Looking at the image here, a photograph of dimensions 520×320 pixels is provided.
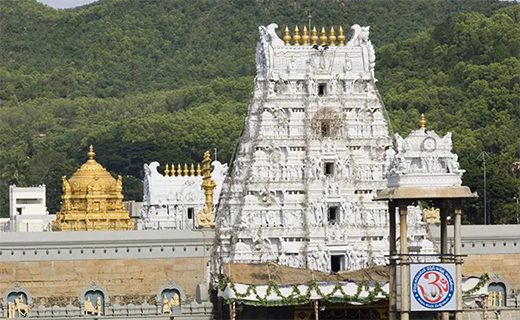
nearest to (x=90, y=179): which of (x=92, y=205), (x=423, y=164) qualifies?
(x=92, y=205)

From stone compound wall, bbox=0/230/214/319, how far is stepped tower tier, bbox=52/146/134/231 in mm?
18863

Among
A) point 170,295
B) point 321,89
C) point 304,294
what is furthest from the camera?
point 170,295

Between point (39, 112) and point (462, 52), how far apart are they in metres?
46.9

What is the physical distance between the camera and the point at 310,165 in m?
65.1

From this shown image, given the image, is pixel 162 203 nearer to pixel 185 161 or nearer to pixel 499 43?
pixel 185 161

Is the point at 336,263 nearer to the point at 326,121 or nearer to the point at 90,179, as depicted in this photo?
the point at 326,121

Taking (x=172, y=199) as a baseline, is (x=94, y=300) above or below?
below

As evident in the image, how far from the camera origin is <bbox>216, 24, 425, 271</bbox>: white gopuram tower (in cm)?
6419

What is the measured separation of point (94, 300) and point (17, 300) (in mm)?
2712

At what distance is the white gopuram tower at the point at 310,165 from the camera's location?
211ft

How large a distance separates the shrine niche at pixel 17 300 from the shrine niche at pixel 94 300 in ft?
6.26

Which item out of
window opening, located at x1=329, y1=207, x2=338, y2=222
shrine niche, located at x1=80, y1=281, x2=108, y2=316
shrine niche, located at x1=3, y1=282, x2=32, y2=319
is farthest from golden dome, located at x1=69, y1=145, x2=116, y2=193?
window opening, located at x1=329, y1=207, x2=338, y2=222

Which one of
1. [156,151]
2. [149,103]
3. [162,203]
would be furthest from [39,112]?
[162,203]

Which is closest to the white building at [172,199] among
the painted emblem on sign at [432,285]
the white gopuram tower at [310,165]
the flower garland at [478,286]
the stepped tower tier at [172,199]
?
the stepped tower tier at [172,199]
